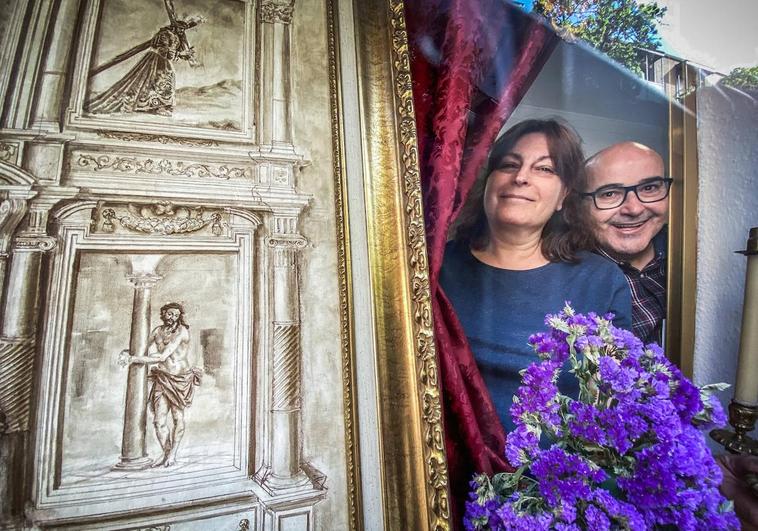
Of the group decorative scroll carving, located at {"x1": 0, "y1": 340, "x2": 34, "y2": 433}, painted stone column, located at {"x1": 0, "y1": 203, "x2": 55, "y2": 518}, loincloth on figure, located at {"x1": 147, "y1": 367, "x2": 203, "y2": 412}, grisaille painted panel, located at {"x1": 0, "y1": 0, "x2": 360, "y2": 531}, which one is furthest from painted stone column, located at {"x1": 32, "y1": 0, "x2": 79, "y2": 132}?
loincloth on figure, located at {"x1": 147, "y1": 367, "x2": 203, "y2": 412}

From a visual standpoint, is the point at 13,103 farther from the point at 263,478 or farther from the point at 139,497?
the point at 263,478

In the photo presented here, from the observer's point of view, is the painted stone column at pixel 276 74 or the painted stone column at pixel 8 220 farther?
the painted stone column at pixel 276 74

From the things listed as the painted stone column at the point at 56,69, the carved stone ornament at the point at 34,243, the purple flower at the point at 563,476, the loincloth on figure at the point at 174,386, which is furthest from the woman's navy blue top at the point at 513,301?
the painted stone column at the point at 56,69

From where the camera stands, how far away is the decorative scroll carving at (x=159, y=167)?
41.9 inches

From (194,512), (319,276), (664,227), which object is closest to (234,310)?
(319,276)

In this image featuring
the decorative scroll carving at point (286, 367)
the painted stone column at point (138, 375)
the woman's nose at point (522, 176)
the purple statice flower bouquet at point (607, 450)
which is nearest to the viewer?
the purple statice flower bouquet at point (607, 450)

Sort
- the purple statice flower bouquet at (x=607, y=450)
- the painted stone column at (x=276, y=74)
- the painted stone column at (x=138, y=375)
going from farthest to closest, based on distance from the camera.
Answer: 1. the painted stone column at (x=276, y=74)
2. the painted stone column at (x=138, y=375)
3. the purple statice flower bouquet at (x=607, y=450)

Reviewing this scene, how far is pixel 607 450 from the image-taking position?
94 centimetres

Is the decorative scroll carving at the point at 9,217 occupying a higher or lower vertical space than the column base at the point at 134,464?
higher

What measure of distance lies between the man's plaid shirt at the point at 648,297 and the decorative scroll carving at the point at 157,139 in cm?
128

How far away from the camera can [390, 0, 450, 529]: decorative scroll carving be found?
3.53 ft

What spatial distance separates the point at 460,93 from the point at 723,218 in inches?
39.9

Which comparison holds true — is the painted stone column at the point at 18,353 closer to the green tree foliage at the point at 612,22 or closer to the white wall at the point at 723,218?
the green tree foliage at the point at 612,22

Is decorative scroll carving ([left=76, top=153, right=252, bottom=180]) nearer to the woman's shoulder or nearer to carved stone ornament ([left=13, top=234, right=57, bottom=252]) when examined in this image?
carved stone ornament ([left=13, top=234, right=57, bottom=252])
